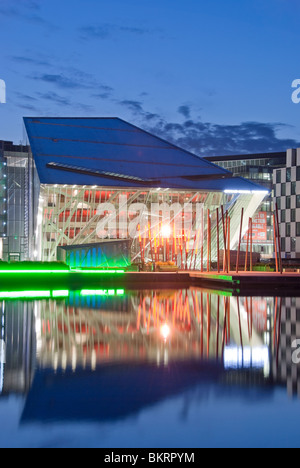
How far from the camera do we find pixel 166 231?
48.1 m

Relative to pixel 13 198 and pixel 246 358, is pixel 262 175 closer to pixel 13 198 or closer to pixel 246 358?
pixel 13 198

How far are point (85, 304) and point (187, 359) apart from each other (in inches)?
396

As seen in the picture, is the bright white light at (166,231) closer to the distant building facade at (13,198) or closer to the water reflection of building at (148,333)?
the water reflection of building at (148,333)

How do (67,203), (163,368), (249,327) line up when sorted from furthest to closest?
(67,203) → (249,327) → (163,368)

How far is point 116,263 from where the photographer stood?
133 ft

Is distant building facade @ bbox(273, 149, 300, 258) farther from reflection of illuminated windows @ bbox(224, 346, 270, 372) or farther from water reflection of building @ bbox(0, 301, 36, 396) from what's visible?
reflection of illuminated windows @ bbox(224, 346, 270, 372)

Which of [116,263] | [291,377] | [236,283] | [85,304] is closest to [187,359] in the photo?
[291,377]

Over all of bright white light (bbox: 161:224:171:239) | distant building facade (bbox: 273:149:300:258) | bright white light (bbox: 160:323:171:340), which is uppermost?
distant building facade (bbox: 273:149:300:258)

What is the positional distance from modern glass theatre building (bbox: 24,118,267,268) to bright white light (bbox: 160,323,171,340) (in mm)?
29905

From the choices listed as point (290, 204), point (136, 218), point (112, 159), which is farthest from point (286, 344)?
point (290, 204)

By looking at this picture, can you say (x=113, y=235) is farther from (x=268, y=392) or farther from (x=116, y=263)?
(x=268, y=392)

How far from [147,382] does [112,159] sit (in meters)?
41.0

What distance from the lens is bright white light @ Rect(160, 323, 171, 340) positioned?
40.4 feet

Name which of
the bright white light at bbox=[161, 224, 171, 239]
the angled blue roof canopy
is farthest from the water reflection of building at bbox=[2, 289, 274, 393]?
the bright white light at bbox=[161, 224, 171, 239]
